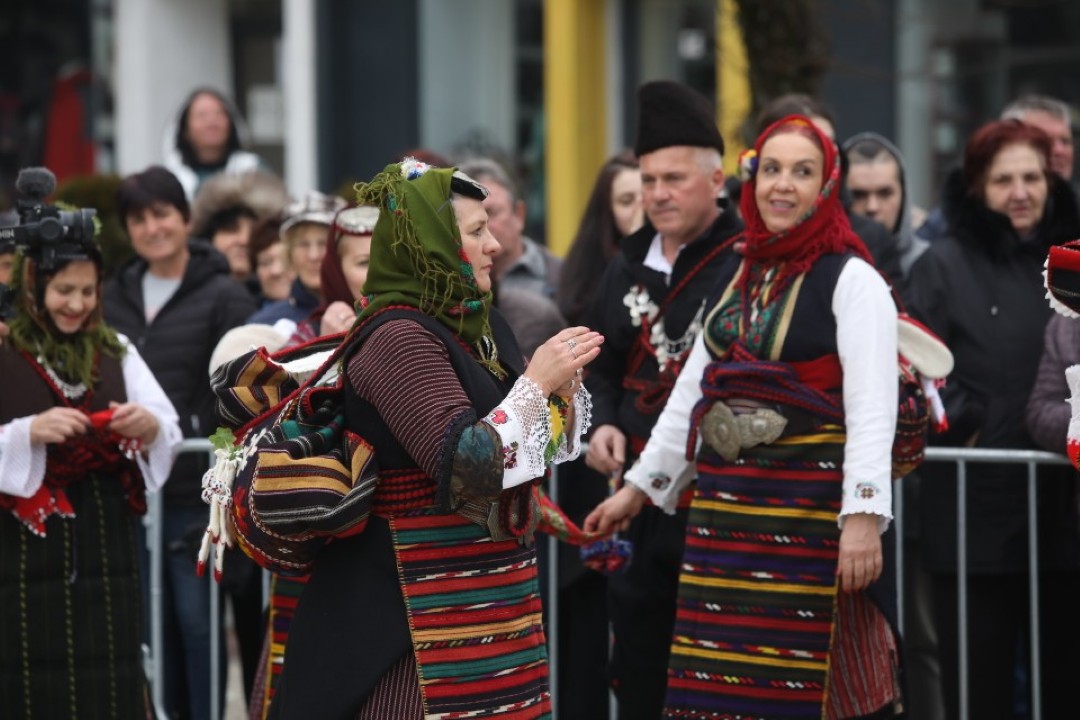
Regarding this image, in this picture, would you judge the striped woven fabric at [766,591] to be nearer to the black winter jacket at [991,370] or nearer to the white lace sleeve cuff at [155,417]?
the black winter jacket at [991,370]

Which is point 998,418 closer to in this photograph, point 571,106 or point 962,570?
point 962,570

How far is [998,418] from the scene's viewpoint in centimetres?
579

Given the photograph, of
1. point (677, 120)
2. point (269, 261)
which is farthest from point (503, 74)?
point (677, 120)

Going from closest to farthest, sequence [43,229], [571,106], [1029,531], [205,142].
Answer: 1. [43,229]
2. [1029,531]
3. [205,142]
4. [571,106]

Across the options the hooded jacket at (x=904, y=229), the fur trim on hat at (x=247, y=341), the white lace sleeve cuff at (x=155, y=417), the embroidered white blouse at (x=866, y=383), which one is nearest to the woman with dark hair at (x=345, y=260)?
the fur trim on hat at (x=247, y=341)

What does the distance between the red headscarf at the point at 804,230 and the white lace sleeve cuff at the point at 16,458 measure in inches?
84.2

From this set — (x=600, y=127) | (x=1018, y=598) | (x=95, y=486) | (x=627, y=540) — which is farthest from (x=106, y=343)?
(x=600, y=127)

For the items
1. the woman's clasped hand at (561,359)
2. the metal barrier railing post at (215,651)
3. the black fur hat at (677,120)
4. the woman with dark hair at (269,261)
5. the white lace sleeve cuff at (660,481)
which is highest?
the black fur hat at (677,120)

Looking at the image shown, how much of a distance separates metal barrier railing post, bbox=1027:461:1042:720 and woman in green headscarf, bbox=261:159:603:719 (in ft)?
6.46

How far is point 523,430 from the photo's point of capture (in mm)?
3854

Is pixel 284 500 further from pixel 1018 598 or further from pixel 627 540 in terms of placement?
pixel 1018 598

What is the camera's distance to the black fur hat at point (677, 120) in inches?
217

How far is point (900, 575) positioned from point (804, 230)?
1.38 metres

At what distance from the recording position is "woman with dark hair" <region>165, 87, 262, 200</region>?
28.4 ft
